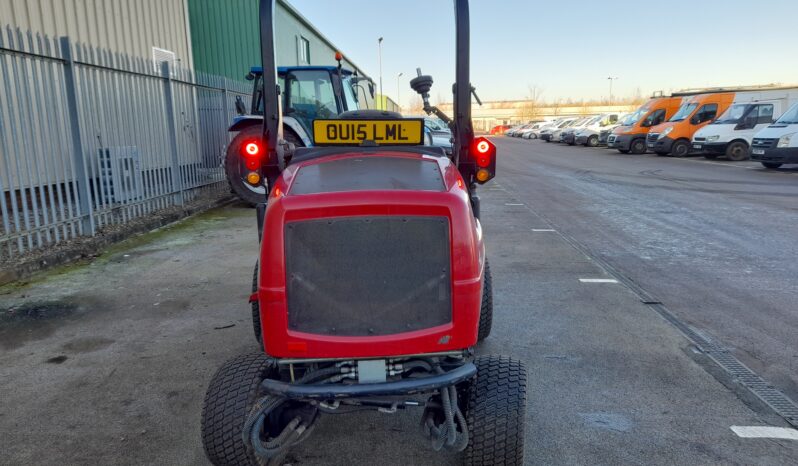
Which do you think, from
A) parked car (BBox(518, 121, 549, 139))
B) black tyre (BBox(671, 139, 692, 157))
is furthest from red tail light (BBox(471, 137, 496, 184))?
parked car (BBox(518, 121, 549, 139))

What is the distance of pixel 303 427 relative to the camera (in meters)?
2.42

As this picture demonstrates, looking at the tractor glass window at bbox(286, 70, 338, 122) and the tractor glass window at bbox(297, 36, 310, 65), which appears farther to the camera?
the tractor glass window at bbox(297, 36, 310, 65)

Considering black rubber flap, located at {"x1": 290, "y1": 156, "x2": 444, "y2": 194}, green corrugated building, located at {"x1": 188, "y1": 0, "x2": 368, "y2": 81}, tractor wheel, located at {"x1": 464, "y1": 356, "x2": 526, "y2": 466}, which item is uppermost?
green corrugated building, located at {"x1": 188, "y1": 0, "x2": 368, "y2": 81}

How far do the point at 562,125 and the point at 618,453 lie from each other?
36.8 meters

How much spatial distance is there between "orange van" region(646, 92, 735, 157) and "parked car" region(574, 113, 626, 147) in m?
8.34

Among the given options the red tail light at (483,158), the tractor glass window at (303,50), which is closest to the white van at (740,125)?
the tractor glass window at (303,50)

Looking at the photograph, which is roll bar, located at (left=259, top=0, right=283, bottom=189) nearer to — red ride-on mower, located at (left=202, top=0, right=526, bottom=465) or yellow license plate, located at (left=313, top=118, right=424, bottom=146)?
yellow license plate, located at (left=313, top=118, right=424, bottom=146)

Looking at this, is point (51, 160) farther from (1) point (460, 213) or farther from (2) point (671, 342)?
(2) point (671, 342)

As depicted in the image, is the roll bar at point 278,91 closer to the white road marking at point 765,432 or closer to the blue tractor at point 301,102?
the white road marking at point 765,432

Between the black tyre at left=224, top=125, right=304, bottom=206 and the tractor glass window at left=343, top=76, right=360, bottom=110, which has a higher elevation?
the tractor glass window at left=343, top=76, right=360, bottom=110

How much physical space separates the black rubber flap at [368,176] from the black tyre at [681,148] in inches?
826

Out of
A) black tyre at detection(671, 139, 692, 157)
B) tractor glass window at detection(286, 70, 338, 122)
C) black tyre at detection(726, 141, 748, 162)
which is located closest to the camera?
tractor glass window at detection(286, 70, 338, 122)

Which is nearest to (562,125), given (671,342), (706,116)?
(706,116)

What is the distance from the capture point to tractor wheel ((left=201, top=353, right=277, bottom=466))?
2.33 meters
